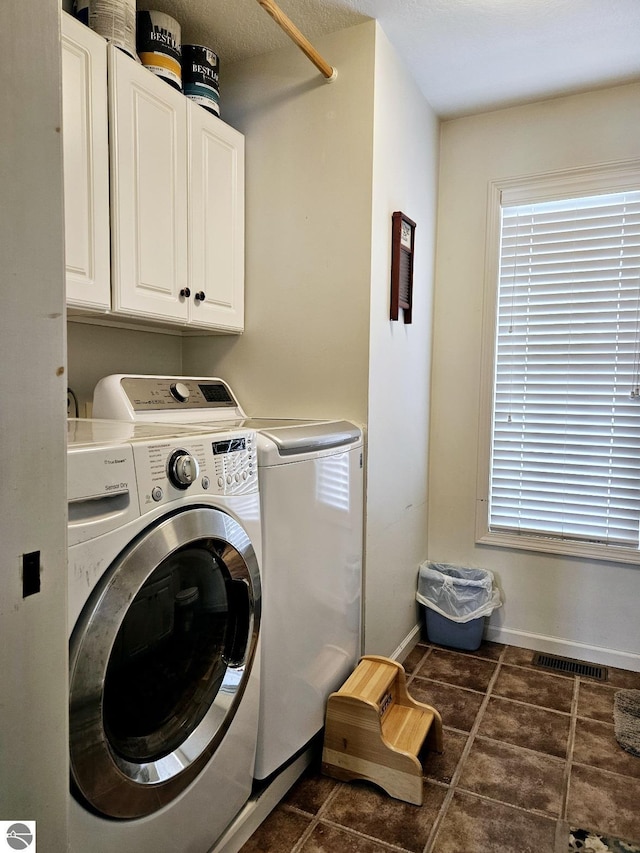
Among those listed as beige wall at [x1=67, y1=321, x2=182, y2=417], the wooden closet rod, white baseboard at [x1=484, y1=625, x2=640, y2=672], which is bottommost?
white baseboard at [x1=484, y1=625, x2=640, y2=672]

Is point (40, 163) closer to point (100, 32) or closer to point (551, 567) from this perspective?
point (100, 32)

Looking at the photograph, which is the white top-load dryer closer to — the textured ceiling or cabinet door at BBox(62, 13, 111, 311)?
cabinet door at BBox(62, 13, 111, 311)

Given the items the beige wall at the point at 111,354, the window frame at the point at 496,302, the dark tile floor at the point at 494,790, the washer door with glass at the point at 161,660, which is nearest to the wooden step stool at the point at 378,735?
the dark tile floor at the point at 494,790

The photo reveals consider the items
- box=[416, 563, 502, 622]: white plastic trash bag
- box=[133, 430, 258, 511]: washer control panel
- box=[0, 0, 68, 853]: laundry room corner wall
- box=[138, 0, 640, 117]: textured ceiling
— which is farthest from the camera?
box=[416, 563, 502, 622]: white plastic trash bag

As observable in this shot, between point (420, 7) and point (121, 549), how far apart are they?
6.48ft

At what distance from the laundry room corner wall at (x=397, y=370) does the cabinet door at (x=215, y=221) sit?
1.80 feet

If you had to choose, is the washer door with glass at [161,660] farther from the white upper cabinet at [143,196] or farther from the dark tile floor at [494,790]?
the white upper cabinet at [143,196]

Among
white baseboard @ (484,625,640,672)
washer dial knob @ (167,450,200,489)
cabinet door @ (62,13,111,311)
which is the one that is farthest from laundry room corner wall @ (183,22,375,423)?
white baseboard @ (484,625,640,672)

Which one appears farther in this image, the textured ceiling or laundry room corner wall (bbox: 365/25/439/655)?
laundry room corner wall (bbox: 365/25/439/655)

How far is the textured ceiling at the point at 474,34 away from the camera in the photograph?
6.14ft

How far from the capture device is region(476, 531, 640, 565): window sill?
96.5 inches

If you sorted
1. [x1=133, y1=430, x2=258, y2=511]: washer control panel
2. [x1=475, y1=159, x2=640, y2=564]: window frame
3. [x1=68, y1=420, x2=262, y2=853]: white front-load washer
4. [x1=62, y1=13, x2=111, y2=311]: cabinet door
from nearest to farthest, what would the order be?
[x1=68, y1=420, x2=262, y2=853]: white front-load washer → [x1=133, y1=430, x2=258, y2=511]: washer control panel → [x1=62, y1=13, x2=111, y2=311]: cabinet door → [x1=475, y1=159, x2=640, y2=564]: window frame

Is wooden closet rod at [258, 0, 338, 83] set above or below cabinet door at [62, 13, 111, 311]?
above

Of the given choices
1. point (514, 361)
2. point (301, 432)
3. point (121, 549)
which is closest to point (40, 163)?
point (121, 549)
